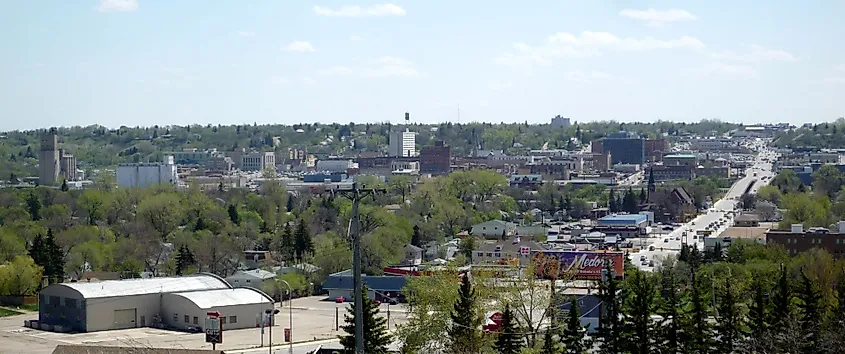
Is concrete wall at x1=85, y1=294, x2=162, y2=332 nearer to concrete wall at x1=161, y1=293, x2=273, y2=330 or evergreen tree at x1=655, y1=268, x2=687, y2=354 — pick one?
concrete wall at x1=161, y1=293, x2=273, y2=330

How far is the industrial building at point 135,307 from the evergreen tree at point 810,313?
63.9 ft

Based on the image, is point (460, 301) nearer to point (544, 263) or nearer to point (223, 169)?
point (544, 263)

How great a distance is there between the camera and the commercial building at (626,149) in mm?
166125

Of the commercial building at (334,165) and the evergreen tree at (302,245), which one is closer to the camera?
the evergreen tree at (302,245)

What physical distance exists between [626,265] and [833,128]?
14448cm

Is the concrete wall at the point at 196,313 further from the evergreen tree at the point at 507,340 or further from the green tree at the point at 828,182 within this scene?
the green tree at the point at 828,182

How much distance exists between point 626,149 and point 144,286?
128302 millimetres

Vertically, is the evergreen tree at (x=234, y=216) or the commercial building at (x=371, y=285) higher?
the evergreen tree at (x=234, y=216)

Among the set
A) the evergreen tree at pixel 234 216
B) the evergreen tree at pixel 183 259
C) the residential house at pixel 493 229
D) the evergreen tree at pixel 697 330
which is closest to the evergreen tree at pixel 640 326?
the evergreen tree at pixel 697 330

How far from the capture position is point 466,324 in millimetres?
28000

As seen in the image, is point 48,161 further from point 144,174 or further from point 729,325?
point 729,325

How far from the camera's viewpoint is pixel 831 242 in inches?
2304

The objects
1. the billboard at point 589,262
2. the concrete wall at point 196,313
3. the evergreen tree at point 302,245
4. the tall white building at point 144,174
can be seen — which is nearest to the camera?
the concrete wall at point 196,313

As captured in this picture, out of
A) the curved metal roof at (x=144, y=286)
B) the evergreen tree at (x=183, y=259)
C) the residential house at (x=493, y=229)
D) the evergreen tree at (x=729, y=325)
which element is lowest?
the residential house at (x=493, y=229)
